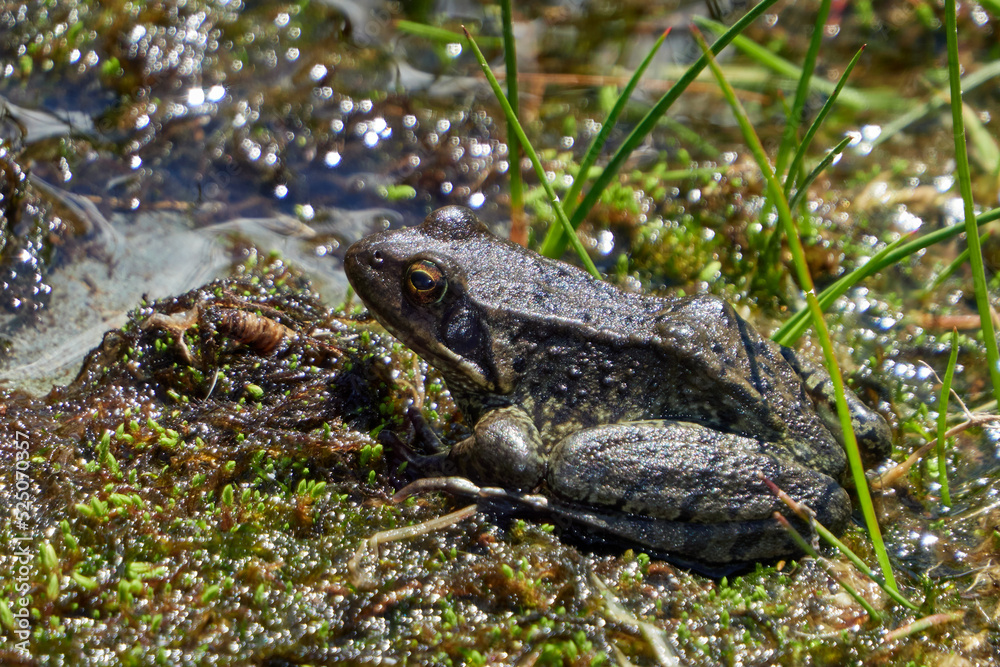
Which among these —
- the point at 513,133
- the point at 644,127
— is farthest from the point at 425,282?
the point at 644,127

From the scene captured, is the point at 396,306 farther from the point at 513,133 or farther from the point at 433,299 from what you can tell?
the point at 513,133

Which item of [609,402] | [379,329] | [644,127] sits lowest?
[609,402]

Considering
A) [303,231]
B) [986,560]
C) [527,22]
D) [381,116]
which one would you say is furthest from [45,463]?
[527,22]

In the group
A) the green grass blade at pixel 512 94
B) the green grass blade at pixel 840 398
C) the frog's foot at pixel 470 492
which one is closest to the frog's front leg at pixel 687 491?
the frog's foot at pixel 470 492

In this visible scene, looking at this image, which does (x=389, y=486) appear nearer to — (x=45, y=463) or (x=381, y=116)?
(x=45, y=463)

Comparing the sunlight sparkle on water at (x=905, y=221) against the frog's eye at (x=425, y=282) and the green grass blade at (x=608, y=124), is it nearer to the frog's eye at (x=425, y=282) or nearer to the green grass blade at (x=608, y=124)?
the green grass blade at (x=608, y=124)

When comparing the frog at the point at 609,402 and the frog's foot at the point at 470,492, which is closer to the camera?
the frog at the point at 609,402

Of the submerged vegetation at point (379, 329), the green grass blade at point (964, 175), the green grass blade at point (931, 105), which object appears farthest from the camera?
the green grass blade at point (931, 105)
